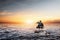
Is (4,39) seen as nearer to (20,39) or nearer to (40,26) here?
(20,39)

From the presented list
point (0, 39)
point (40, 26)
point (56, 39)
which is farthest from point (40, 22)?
point (0, 39)

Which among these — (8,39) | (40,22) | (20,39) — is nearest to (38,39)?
(20,39)

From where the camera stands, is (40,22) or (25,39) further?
(40,22)

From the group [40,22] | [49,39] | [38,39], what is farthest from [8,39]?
[40,22]

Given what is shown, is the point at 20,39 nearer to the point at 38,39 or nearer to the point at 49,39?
the point at 38,39

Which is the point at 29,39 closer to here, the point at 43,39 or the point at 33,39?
the point at 33,39

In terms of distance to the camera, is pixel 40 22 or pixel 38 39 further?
pixel 40 22

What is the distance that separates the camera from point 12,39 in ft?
74.9

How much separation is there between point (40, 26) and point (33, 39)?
1089 centimetres

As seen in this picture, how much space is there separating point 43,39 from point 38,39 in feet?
2.29

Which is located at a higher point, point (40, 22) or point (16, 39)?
point (40, 22)

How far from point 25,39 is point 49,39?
3427 mm

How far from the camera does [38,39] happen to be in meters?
22.8

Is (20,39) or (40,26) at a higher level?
(40,26)
